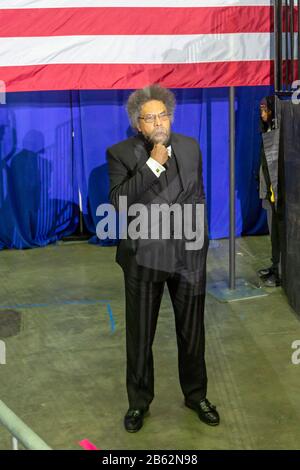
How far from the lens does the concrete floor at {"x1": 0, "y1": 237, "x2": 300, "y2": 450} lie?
3414 mm

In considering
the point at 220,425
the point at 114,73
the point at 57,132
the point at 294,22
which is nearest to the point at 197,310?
the point at 220,425

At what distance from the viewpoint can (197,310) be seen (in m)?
3.32

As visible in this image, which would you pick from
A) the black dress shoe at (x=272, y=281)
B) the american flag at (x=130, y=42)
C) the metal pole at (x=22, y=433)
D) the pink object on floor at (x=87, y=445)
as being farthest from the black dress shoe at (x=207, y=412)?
the american flag at (x=130, y=42)

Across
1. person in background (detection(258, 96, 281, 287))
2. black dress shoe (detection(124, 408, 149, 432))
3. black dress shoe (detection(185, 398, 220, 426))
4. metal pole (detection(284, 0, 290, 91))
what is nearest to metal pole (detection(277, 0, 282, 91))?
metal pole (detection(284, 0, 290, 91))

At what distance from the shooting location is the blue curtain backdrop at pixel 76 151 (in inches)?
262

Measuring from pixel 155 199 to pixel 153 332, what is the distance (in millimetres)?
640

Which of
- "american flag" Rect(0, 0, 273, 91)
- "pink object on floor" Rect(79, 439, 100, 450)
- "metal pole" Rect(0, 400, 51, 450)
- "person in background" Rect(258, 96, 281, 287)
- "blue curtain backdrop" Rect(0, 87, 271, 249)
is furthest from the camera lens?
"blue curtain backdrop" Rect(0, 87, 271, 249)

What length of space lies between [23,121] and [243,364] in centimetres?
349

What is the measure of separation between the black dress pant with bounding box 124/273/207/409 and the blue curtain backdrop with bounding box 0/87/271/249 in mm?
3621

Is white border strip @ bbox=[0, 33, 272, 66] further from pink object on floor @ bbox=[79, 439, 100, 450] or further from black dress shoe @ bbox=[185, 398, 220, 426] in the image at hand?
pink object on floor @ bbox=[79, 439, 100, 450]

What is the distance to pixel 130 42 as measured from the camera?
480 cm

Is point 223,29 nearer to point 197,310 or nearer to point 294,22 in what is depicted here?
point 294,22

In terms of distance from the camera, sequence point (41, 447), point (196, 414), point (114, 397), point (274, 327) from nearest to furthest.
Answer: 1. point (41, 447)
2. point (196, 414)
3. point (114, 397)
4. point (274, 327)

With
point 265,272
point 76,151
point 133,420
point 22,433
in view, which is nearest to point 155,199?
point 133,420
